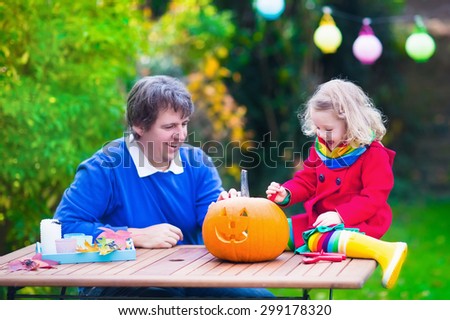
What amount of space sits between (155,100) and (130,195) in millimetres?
432

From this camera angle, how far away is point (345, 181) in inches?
122

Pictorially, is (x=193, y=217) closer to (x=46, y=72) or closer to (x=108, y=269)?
(x=108, y=269)

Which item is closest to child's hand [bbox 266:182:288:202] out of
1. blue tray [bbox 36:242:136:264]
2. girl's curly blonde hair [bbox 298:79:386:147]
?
girl's curly blonde hair [bbox 298:79:386:147]

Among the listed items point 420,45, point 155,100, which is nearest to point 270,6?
point 420,45

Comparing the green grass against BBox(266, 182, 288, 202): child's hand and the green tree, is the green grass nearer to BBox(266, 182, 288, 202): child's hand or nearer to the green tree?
the green tree

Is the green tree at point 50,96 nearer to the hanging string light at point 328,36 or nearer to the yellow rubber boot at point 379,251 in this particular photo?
the hanging string light at point 328,36

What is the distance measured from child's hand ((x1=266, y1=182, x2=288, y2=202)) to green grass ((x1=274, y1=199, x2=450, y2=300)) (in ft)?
8.43

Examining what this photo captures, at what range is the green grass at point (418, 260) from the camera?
5.72 meters

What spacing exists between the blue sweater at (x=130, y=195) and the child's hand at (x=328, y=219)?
2.09ft

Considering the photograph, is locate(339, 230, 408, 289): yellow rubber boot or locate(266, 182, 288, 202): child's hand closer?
locate(339, 230, 408, 289): yellow rubber boot

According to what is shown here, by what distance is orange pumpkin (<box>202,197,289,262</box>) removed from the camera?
289 cm

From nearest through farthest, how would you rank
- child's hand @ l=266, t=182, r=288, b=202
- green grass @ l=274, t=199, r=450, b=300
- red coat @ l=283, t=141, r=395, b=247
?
red coat @ l=283, t=141, r=395, b=247
child's hand @ l=266, t=182, r=288, b=202
green grass @ l=274, t=199, r=450, b=300

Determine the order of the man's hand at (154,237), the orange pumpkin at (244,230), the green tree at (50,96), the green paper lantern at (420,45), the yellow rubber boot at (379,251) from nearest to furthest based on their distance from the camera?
the yellow rubber boot at (379,251)
the orange pumpkin at (244,230)
the man's hand at (154,237)
the green tree at (50,96)
the green paper lantern at (420,45)

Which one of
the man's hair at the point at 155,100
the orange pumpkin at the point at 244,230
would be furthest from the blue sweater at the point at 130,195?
the orange pumpkin at the point at 244,230
